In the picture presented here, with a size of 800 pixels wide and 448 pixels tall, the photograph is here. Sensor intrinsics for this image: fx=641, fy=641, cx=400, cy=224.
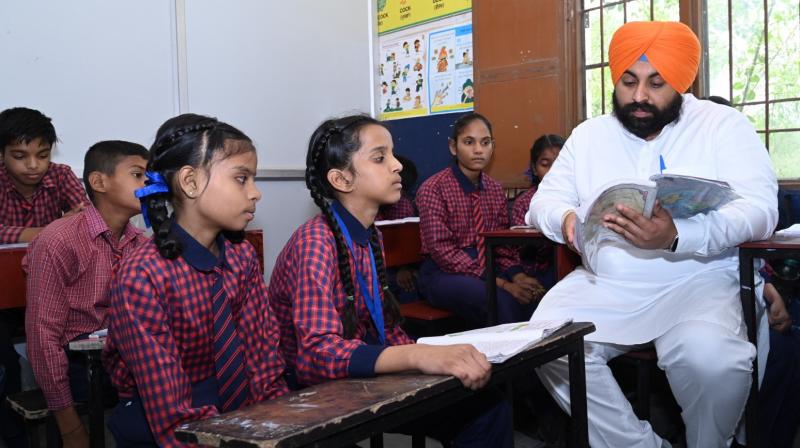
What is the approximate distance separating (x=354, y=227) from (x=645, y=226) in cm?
82

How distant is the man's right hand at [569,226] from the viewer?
2037 mm

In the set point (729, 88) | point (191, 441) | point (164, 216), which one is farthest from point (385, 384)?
point (729, 88)

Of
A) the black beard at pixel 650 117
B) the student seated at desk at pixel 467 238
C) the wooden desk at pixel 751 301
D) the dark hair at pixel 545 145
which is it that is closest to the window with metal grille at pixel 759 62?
the dark hair at pixel 545 145

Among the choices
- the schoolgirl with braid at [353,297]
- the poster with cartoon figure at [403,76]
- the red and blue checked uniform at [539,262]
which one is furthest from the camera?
the poster with cartoon figure at [403,76]

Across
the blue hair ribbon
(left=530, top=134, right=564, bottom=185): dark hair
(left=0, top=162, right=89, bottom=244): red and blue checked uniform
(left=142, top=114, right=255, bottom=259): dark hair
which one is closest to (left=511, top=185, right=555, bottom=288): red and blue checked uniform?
(left=530, top=134, right=564, bottom=185): dark hair

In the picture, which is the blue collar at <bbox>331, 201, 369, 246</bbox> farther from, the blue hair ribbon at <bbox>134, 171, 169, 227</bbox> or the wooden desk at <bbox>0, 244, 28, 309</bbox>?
the wooden desk at <bbox>0, 244, 28, 309</bbox>

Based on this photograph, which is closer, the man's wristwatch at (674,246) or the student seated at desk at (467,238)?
the man's wristwatch at (674,246)

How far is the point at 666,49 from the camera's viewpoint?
2133 millimetres

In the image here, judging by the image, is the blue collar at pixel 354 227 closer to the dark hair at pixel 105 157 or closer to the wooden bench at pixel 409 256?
the dark hair at pixel 105 157

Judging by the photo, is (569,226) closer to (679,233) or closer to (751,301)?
(679,233)

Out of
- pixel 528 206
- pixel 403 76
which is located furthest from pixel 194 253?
pixel 403 76

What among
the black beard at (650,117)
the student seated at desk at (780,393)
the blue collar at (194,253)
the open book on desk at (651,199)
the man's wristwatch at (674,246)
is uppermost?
the black beard at (650,117)

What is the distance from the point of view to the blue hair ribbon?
154cm

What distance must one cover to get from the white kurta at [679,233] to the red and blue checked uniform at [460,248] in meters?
0.79
